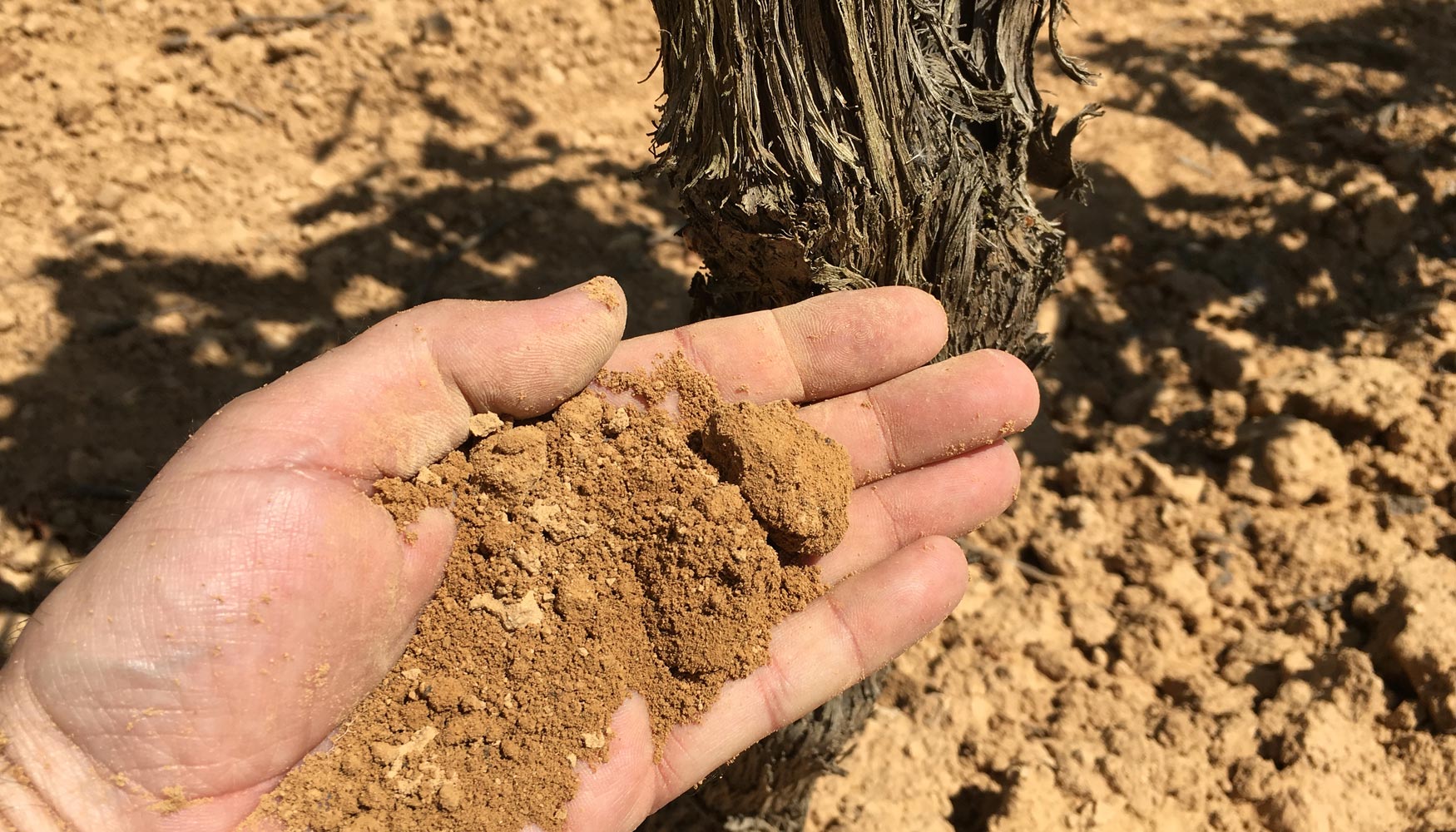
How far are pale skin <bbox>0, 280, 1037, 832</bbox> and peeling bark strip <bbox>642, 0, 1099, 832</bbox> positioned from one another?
11cm

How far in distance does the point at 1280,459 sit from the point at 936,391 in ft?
5.39

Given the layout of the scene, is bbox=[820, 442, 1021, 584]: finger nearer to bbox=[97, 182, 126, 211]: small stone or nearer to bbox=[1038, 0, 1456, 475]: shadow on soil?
bbox=[1038, 0, 1456, 475]: shadow on soil

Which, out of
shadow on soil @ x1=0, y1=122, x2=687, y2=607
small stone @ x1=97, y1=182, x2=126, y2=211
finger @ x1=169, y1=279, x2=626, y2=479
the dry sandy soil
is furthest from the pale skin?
small stone @ x1=97, y1=182, x2=126, y2=211

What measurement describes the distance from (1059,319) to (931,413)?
6.11 feet

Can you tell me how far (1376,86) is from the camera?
4605 millimetres

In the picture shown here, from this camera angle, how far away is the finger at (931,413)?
2.33 meters

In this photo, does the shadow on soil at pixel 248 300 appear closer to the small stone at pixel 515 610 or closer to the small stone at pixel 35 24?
the small stone at pixel 35 24

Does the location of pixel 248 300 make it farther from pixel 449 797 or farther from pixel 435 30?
pixel 449 797

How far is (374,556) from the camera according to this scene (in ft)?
6.65

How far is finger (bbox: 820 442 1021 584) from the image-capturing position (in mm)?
2410

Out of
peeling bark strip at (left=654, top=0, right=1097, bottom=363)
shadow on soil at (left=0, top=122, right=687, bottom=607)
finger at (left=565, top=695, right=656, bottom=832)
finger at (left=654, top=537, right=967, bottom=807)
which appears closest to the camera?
peeling bark strip at (left=654, top=0, right=1097, bottom=363)

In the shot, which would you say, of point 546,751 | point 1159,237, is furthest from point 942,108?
point 1159,237

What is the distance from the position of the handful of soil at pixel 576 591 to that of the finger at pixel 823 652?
0.19 feet

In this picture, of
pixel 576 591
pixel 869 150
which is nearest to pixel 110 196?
pixel 576 591
